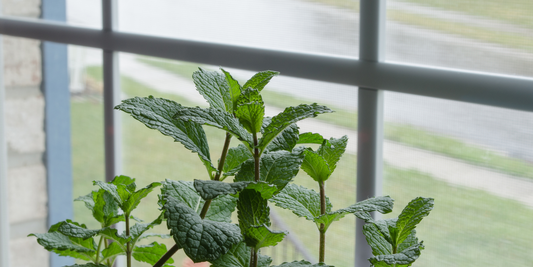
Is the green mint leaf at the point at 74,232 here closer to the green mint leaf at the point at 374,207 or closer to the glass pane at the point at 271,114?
the green mint leaf at the point at 374,207

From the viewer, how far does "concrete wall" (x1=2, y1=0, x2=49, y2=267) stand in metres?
1.60

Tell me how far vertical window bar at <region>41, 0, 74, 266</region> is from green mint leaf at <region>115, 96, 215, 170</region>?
3.69ft

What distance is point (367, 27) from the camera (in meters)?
0.85

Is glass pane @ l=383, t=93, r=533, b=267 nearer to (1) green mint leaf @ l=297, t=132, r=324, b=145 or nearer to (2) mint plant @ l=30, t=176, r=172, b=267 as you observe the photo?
(1) green mint leaf @ l=297, t=132, r=324, b=145

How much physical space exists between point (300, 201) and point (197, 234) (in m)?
0.18

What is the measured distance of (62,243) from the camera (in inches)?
23.8

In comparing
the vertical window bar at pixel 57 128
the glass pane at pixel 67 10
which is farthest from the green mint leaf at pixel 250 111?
the vertical window bar at pixel 57 128

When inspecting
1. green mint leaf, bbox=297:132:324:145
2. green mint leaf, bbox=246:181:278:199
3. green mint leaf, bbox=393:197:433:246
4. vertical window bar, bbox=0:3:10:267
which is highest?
green mint leaf, bbox=297:132:324:145

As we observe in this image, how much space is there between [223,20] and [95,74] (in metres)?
0.50

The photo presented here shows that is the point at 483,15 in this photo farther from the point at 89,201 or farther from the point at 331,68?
the point at 89,201

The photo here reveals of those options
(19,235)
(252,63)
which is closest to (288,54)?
(252,63)

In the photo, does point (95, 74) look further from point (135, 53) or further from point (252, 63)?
point (252, 63)

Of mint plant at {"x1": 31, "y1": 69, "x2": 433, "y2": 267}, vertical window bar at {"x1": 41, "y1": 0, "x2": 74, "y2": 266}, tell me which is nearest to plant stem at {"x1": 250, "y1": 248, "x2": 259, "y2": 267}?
mint plant at {"x1": 31, "y1": 69, "x2": 433, "y2": 267}

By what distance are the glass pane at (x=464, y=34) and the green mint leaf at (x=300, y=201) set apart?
368 millimetres
